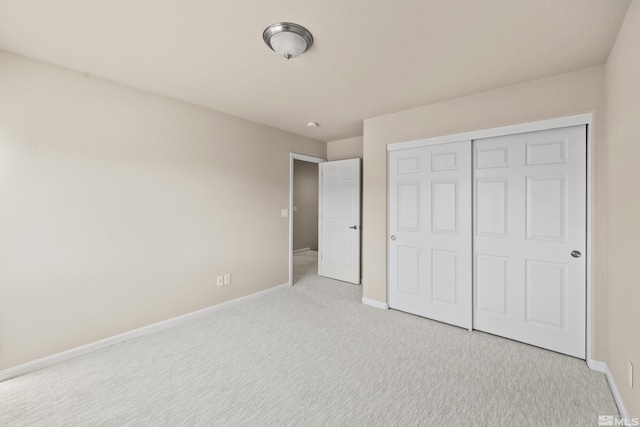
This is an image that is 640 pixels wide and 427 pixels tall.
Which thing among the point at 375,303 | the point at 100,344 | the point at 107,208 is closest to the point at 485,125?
the point at 375,303

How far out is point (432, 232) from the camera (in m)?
3.05

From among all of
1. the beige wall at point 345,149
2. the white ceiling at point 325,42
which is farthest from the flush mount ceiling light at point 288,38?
the beige wall at point 345,149

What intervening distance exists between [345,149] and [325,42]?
9.54 ft

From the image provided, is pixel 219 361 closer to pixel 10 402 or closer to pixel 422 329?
pixel 10 402

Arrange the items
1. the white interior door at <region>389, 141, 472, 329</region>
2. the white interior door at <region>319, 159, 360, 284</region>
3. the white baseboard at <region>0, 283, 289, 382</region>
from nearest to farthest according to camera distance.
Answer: the white baseboard at <region>0, 283, 289, 382</region>, the white interior door at <region>389, 141, 472, 329</region>, the white interior door at <region>319, 159, 360, 284</region>

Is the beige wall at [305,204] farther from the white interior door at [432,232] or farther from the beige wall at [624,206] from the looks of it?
the beige wall at [624,206]

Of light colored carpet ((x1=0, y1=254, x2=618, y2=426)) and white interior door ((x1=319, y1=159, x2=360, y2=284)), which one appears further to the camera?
white interior door ((x1=319, y1=159, x2=360, y2=284))

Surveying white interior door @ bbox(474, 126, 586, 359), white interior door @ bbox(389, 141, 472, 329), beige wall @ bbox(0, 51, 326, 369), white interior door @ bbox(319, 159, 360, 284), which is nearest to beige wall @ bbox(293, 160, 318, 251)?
white interior door @ bbox(319, 159, 360, 284)

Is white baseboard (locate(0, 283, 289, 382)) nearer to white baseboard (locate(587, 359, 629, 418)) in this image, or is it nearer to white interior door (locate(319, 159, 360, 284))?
white interior door (locate(319, 159, 360, 284))

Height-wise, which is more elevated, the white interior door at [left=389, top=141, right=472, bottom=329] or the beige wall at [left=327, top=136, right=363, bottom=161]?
the beige wall at [left=327, top=136, right=363, bottom=161]

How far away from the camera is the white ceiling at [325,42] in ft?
5.14

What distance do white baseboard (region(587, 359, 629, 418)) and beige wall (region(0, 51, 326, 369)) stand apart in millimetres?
3525

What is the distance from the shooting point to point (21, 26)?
174cm

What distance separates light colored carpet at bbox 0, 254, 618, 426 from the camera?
1.67 m
